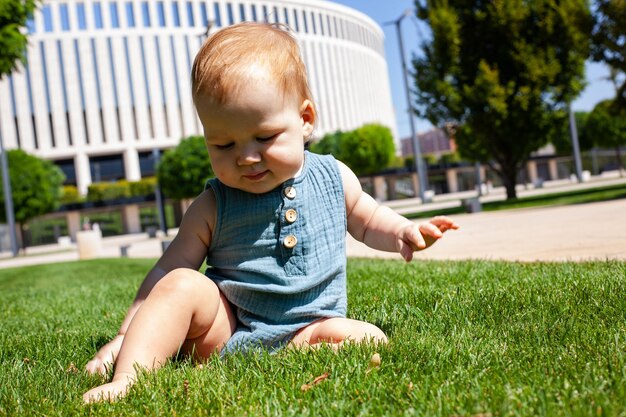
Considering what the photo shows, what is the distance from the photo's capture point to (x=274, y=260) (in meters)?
2.40

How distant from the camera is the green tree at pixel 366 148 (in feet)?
172

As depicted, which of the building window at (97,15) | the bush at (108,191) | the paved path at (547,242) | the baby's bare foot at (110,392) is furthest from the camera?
the building window at (97,15)

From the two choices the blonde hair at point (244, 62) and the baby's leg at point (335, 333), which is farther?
the baby's leg at point (335, 333)

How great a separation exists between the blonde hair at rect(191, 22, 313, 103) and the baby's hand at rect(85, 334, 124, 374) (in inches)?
39.9

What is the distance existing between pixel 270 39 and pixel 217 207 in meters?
0.68

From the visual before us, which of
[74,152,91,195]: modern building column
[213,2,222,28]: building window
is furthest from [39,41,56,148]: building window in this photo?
[213,2,222,28]: building window

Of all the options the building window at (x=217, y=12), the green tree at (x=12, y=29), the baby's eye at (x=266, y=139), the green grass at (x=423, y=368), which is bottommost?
the green grass at (x=423, y=368)

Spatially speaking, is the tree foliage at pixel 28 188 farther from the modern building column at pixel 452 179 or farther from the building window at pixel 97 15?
the modern building column at pixel 452 179

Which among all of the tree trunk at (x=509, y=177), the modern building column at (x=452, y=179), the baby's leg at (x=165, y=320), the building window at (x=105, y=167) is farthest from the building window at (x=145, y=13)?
the baby's leg at (x=165, y=320)

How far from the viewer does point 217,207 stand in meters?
2.47

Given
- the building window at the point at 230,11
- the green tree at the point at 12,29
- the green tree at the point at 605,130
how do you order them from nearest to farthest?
1. the green tree at the point at 12,29
2. the green tree at the point at 605,130
3. the building window at the point at 230,11

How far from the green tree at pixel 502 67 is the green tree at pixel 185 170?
1769 cm

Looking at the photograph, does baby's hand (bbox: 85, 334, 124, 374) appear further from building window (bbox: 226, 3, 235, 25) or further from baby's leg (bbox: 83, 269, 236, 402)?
building window (bbox: 226, 3, 235, 25)

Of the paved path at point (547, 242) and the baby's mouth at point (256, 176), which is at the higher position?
the baby's mouth at point (256, 176)
